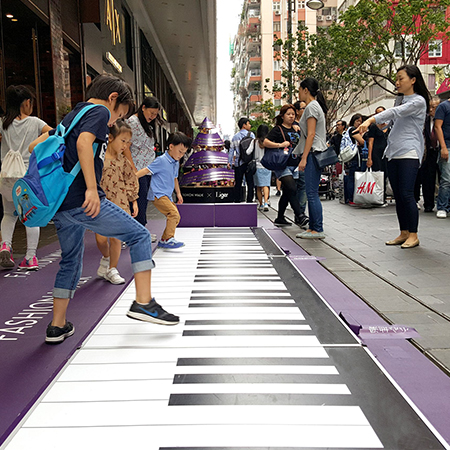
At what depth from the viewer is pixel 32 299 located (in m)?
3.77

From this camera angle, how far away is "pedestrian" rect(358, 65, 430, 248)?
5320 mm

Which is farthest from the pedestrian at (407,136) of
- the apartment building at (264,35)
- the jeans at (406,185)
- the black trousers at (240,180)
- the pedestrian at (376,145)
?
the apartment building at (264,35)

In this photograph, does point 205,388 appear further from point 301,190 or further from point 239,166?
point 239,166

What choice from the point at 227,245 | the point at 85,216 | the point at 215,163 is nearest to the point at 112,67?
the point at 215,163

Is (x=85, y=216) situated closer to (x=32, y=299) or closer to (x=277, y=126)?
(x=32, y=299)

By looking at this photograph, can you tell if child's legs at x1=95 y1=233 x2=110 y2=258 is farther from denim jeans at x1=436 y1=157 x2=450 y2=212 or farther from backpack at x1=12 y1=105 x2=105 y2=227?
denim jeans at x1=436 y1=157 x2=450 y2=212

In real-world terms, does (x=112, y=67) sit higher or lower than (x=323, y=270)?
higher

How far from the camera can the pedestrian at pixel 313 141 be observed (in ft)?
21.0

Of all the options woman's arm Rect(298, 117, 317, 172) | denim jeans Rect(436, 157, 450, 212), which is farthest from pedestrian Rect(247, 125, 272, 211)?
woman's arm Rect(298, 117, 317, 172)

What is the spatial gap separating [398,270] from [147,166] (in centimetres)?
318

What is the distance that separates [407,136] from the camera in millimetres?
5430

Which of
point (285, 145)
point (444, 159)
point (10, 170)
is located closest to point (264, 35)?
point (285, 145)

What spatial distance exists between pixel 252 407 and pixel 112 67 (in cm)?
1402

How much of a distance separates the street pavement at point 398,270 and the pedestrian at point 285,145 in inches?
15.6
